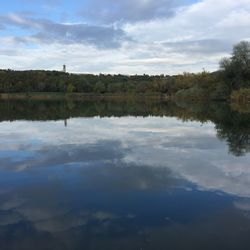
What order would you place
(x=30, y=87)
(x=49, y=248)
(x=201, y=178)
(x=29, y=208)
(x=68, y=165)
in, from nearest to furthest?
1. (x=49, y=248)
2. (x=29, y=208)
3. (x=201, y=178)
4. (x=68, y=165)
5. (x=30, y=87)

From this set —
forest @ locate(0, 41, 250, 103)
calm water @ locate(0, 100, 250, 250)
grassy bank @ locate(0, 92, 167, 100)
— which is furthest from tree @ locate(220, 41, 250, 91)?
calm water @ locate(0, 100, 250, 250)

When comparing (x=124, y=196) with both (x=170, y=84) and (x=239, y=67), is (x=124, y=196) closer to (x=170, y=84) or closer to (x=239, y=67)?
(x=239, y=67)

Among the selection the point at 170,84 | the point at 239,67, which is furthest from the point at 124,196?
the point at 170,84

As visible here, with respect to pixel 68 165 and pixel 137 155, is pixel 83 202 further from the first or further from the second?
pixel 137 155

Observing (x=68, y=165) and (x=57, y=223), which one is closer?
(x=57, y=223)

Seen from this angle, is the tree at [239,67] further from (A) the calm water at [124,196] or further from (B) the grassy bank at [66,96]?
(A) the calm water at [124,196]

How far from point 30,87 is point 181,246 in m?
129

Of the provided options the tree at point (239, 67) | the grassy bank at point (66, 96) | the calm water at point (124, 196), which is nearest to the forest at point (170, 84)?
the tree at point (239, 67)

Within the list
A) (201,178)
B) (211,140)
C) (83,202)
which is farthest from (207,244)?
(211,140)

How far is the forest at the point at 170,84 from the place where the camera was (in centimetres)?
7606

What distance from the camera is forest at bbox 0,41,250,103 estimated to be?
250 ft

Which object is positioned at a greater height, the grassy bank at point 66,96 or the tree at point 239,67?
the tree at point 239,67

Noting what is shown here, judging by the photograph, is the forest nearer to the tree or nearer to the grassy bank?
the tree

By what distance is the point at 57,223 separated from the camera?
7.15m
